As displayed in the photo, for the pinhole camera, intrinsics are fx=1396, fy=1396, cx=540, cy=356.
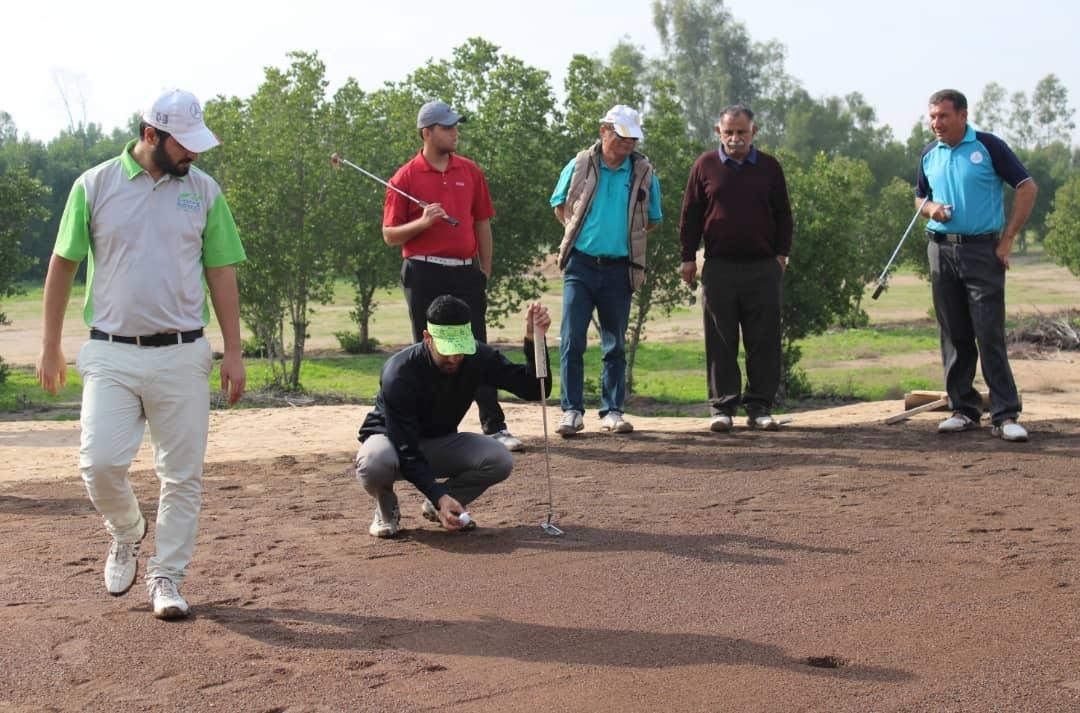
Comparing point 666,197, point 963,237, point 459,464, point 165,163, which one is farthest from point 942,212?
point 666,197

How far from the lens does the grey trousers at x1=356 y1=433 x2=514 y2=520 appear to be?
277 inches

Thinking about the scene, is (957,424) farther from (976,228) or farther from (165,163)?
(165,163)

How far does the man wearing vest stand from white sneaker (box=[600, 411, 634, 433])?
11.2 inches

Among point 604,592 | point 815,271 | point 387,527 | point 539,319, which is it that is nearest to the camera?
point 604,592

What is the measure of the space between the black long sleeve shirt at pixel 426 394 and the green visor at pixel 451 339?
0.81 feet

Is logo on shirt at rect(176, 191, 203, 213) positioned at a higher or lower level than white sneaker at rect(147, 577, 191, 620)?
higher

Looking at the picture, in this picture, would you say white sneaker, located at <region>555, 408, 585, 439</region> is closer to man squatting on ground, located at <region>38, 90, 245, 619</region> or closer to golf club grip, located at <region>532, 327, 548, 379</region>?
golf club grip, located at <region>532, 327, 548, 379</region>

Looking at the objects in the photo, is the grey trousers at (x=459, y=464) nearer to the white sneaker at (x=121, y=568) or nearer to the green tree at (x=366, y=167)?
the white sneaker at (x=121, y=568)

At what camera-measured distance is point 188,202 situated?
5625 mm

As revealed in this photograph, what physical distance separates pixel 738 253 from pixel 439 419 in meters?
3.50

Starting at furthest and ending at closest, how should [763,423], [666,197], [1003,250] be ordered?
1. [666,197]
2. [763,423]
3. [1003,250]

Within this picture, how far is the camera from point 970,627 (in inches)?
213

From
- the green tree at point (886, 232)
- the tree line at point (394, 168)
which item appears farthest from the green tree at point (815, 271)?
the green tree at point (886, 232)

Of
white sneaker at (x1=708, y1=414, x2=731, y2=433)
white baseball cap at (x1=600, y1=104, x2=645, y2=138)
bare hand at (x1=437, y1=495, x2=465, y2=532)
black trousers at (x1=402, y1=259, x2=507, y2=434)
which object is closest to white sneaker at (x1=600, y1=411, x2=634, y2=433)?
white sneaker at (x1=708, y1=414, x2=731, y2=433)
